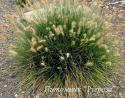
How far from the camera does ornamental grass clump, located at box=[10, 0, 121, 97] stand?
14.6 ft

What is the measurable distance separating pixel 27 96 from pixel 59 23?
3.70 ft

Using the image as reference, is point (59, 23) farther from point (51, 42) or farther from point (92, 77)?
point (92, 77)

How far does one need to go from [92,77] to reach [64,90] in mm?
436

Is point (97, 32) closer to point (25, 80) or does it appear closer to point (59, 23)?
point (59, 23)

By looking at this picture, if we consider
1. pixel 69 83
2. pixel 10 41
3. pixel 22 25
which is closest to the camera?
pixel 69 83

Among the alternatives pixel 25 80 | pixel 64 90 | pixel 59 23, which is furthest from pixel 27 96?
pixel 59 23

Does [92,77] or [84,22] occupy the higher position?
[84,22]

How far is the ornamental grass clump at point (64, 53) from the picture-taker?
14.6 feet

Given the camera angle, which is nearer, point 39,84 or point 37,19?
point 39,84

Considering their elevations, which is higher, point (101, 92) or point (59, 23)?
point (59, 23)

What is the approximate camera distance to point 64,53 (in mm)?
4457

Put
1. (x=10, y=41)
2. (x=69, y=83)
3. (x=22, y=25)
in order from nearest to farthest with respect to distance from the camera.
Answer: (x=69, y=83) → (x=22, y=25) → (x=10, y=41)

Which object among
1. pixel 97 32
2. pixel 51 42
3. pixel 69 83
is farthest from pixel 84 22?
pixel 69 83

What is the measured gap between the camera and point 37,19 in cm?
485
